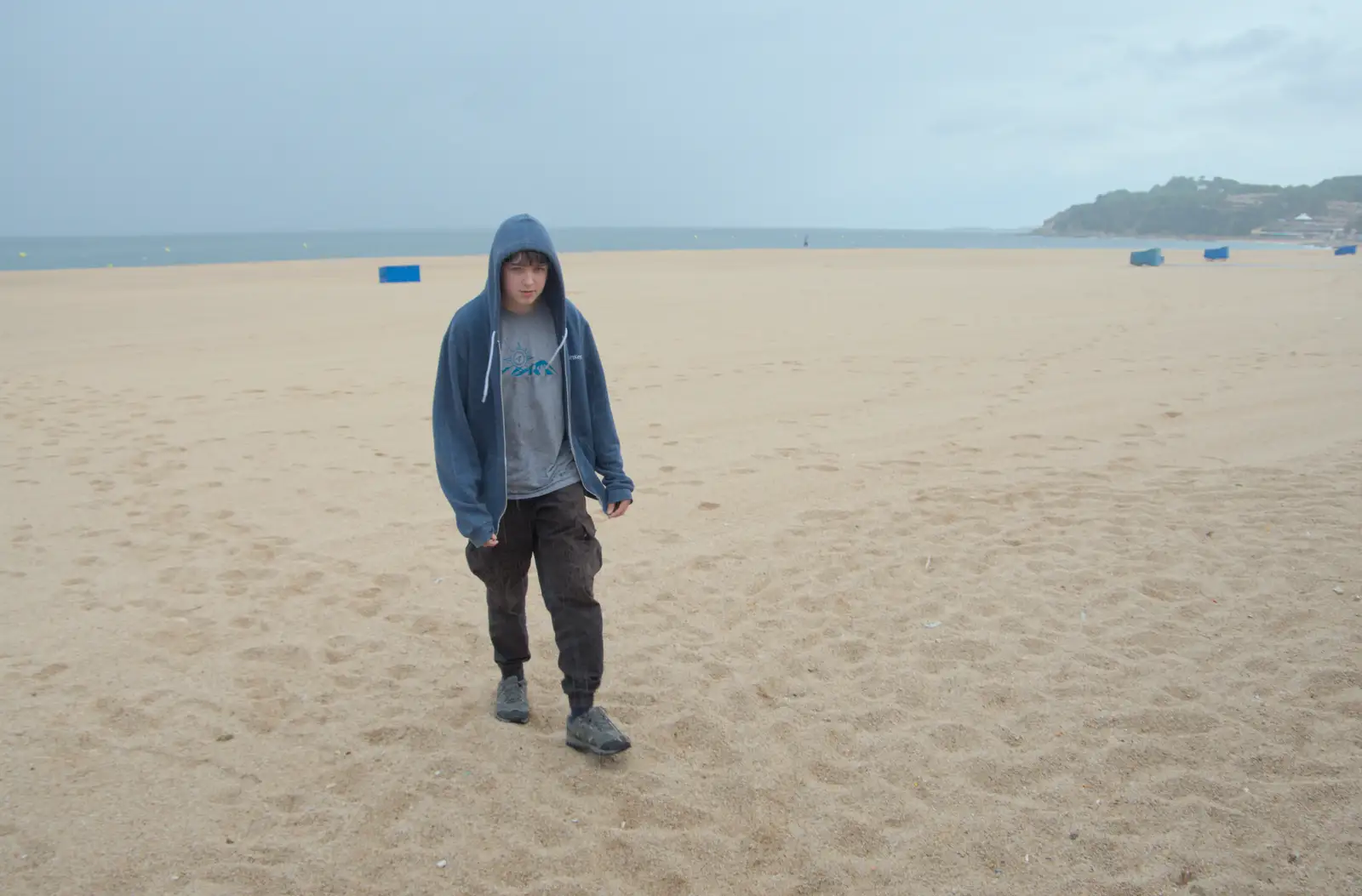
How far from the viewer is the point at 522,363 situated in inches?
126

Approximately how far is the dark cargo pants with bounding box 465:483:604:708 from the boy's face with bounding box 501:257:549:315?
28.0 inches

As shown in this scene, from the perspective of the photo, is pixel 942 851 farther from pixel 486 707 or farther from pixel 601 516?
pixel 601 516

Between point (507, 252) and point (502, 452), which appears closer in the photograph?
point (507, 252)

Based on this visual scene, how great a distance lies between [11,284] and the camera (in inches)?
1029

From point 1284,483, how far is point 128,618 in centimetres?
705

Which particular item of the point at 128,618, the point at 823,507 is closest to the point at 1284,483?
the point at 823,507

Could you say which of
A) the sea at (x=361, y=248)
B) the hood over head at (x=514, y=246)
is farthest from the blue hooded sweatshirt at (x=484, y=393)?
the sea at (x=361, y=248)

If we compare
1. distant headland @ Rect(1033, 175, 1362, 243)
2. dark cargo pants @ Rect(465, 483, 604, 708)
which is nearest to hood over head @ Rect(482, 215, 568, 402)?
dark cargo pants @ Rect(465, 483, 604, 708)

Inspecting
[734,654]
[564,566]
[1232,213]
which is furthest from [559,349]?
[1232,213]

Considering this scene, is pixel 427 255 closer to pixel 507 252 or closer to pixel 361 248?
pixel 361 248

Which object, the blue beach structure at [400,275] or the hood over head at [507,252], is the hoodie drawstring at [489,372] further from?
the blue beach structure at [400,275]

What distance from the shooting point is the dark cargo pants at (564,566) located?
10.4ft

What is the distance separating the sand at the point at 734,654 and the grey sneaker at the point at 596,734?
90mm

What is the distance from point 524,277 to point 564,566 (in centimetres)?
103
